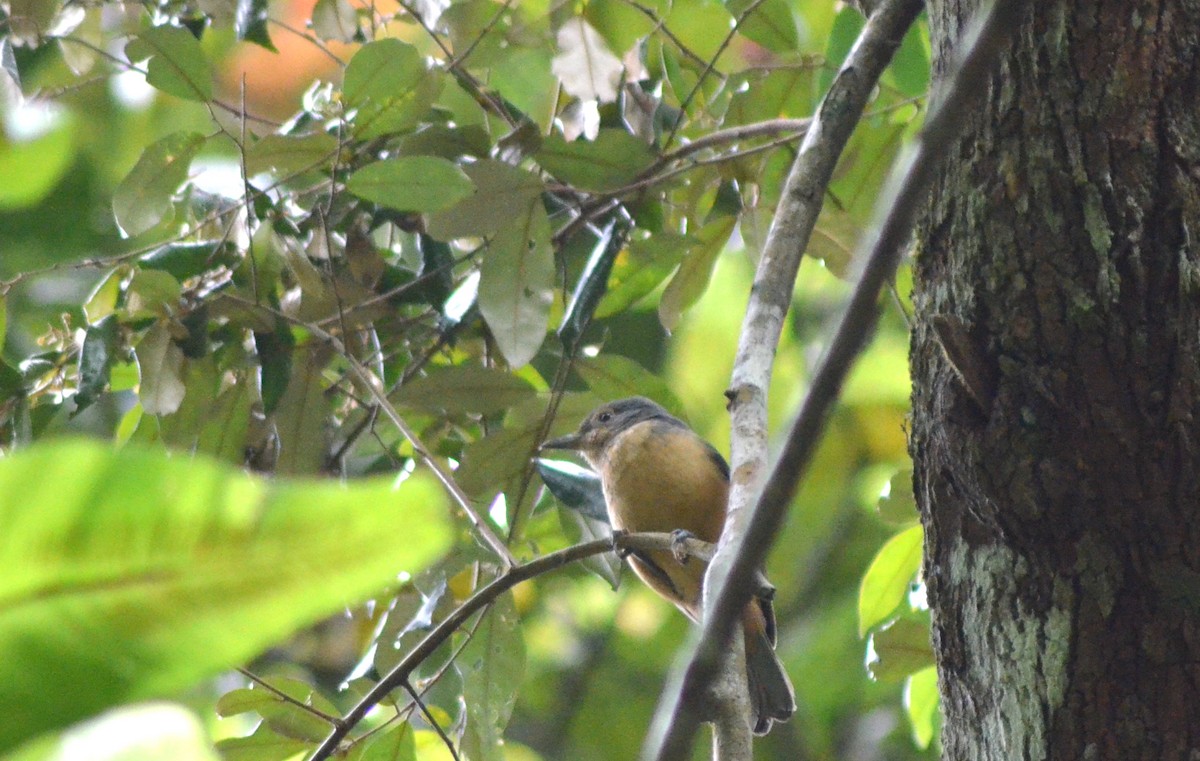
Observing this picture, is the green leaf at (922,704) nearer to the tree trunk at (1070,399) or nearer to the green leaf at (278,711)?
the tree trunk at (1070,399)

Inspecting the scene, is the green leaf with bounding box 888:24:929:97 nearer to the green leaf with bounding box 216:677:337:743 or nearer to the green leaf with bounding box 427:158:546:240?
the green leaf with bounding box 427:158:546:240

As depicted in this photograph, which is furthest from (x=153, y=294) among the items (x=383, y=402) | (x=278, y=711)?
(x=278, y=711)

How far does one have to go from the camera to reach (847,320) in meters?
0.74

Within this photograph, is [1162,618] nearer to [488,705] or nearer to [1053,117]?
[1053,117]

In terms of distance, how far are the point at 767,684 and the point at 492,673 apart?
4.75 feet

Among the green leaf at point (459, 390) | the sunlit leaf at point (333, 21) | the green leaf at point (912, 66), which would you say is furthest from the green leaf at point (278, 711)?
the green leaf at point (912, 66)

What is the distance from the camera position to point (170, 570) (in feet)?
1.31

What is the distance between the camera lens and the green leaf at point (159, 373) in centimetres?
266

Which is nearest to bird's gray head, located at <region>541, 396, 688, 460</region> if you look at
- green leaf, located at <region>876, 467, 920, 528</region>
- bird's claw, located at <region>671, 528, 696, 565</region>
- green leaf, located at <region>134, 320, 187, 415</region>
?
green leaf, located at <region>876, 467, 920, 528</region>

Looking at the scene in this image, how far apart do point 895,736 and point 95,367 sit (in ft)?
14.5

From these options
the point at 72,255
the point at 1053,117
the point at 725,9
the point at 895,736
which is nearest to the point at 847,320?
the point at 1053,117

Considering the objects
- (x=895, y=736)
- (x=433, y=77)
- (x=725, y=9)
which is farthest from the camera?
(x=895, y=736)

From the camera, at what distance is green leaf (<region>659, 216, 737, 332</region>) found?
3117mm

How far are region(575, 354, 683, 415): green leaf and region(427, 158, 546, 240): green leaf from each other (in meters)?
0.47
